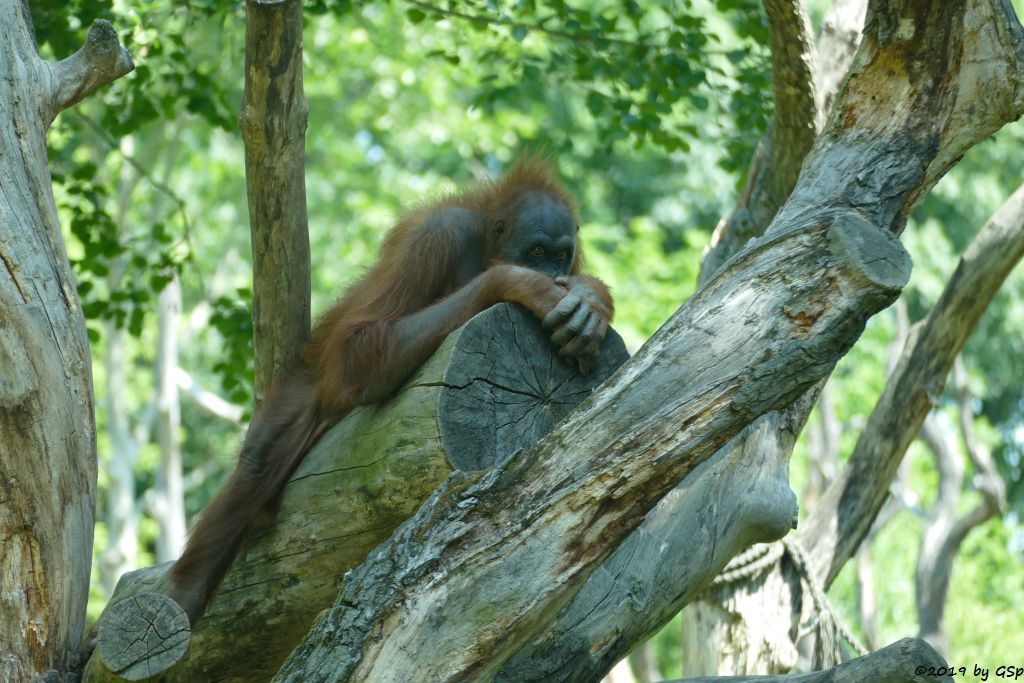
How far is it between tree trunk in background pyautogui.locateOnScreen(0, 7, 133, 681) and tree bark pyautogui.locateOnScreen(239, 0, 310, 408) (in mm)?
539

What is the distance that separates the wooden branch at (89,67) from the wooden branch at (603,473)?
1.89m

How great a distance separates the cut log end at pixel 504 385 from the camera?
3049mm

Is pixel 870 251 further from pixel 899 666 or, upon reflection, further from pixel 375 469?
pixel 375 469

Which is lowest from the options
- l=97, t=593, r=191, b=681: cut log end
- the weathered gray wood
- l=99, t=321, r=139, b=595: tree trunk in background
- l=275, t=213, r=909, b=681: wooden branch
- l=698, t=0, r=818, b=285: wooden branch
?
l=275, t=213, r=909, b=681: wooden branch

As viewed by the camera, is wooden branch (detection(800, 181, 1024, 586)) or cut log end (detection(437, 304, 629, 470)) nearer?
cut log end (detection(437, 304, 629, 470))

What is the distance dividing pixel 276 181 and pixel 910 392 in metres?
3.28

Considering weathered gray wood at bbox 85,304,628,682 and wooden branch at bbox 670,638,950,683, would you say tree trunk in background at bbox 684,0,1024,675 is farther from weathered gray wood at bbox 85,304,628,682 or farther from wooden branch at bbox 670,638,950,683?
wooden branch at bbox 670,638,950,683

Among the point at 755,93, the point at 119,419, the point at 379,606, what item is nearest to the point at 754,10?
the point at 755,93

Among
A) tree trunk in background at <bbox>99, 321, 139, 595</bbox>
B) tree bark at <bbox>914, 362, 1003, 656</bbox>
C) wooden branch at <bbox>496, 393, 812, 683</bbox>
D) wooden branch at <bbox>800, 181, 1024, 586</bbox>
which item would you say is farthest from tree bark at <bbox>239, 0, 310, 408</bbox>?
tree trunk in background at <bbox>99, 321, 139, 595</bbox>

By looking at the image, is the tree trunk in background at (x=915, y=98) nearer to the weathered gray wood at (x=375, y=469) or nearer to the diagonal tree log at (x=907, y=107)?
the diagonal tree log at (x=907, y=107)

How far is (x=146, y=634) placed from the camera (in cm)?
306

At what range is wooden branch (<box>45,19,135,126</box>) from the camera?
134 inches

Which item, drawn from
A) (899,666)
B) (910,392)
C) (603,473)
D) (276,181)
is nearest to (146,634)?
(603,473)

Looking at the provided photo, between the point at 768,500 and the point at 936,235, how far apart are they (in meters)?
12.5
